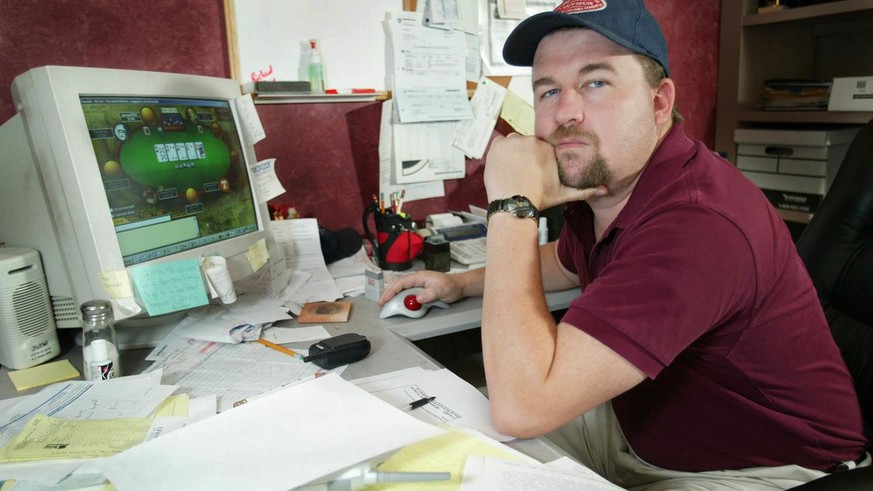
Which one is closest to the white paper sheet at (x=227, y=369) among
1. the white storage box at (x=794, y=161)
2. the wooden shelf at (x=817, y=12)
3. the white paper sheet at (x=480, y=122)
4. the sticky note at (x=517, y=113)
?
the white paper sheet at (x=480, y=122)

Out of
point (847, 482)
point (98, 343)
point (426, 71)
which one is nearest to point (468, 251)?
point (426, 71)

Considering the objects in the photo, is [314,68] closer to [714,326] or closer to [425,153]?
[425,153]

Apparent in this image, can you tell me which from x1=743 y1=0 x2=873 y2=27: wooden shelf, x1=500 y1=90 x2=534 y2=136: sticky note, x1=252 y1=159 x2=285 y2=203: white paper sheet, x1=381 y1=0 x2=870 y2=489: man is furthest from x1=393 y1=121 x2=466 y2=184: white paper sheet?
x1=743 y1=0 x2=873 y2=27: wooden shelf

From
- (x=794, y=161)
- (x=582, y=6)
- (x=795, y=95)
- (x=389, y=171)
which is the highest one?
(x=582, y=6)

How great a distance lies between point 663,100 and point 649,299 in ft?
1.42

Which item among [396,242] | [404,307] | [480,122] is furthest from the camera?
[480,122]

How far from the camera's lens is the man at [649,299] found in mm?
778

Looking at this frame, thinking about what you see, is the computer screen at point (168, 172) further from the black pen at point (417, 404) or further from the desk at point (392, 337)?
the black pen at point (417, 404)

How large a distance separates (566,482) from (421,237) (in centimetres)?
102

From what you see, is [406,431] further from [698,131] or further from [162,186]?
[698,131]

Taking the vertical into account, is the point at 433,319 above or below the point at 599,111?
below

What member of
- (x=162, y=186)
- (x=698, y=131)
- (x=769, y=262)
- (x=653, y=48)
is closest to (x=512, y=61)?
(x=653, y=48)

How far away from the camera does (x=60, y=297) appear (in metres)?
1.13

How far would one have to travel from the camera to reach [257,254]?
53.5 inches
